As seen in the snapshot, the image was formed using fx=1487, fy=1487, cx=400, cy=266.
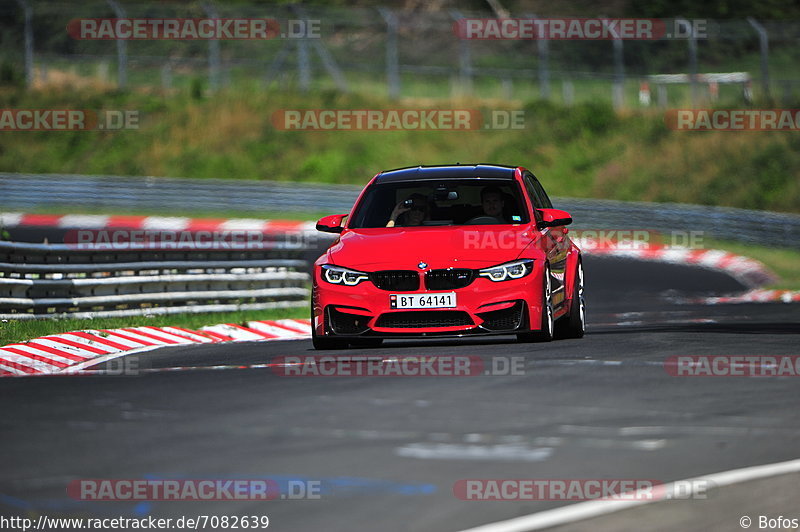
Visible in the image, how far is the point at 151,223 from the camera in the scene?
35.5m

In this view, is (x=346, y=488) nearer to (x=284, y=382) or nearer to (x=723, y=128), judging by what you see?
(x=284, y=382)

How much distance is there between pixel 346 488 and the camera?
6.03 meters

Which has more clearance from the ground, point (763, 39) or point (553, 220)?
point (763, 39)

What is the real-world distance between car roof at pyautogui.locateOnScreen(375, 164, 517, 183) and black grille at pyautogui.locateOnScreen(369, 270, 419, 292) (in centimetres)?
157

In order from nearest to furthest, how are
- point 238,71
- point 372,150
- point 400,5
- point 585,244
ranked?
point 585,244, point 372,150, point 238,71, point 400,5

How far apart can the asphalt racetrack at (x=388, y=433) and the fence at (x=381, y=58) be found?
2870cm

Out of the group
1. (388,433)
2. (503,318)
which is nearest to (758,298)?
(503,318)

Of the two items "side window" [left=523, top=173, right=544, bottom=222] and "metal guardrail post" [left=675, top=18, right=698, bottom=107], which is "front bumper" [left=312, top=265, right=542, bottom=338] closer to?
"side window" [left=523, top=173, right=544, bottom=222]

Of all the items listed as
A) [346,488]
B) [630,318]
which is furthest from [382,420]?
[630,318]

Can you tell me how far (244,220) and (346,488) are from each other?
30779 millimetres

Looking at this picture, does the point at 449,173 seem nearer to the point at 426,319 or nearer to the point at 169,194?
the point at 426,319

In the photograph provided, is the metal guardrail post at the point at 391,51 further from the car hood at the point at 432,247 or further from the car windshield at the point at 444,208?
the car hood at the point at 432,247

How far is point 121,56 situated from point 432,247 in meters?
33.9

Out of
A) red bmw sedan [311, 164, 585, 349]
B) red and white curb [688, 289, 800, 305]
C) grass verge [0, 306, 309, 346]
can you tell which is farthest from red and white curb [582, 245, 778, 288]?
red bmw sedan [311, 164, 585, 349]
